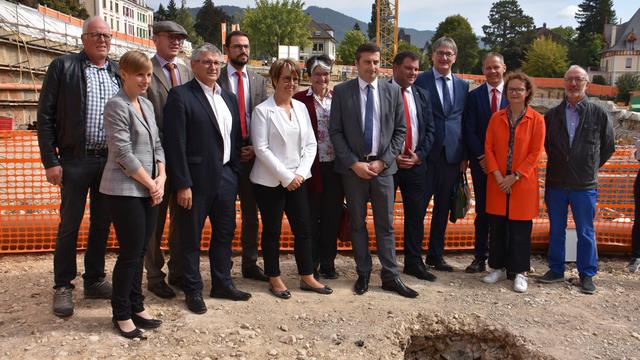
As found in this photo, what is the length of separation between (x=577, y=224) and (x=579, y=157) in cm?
71

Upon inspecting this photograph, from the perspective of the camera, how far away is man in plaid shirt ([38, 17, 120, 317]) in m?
4.10

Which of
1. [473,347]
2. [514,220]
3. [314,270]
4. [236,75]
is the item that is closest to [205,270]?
[314,270]

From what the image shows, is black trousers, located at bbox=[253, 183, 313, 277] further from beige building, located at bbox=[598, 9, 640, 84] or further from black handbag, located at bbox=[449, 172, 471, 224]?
beige building, located at bbox=[598, 9, 640, 84]

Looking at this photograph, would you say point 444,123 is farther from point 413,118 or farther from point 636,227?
point 636,227

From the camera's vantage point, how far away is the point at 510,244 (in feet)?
17.7

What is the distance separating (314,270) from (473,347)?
67.3 inches

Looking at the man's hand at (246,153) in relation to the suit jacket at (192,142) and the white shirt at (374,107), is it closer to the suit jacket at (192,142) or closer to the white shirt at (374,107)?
the suit jacket at (192,142)

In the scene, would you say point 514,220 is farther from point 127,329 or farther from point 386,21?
point 386,21

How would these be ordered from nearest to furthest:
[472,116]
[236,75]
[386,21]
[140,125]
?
[140,125] → [236,75] → [472,116] → [386,21]

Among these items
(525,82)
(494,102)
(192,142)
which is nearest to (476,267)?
(494,102)

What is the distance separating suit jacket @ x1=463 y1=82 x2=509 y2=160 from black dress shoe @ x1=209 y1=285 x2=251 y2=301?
2.84 metres

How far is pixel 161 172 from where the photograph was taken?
388 centimetres

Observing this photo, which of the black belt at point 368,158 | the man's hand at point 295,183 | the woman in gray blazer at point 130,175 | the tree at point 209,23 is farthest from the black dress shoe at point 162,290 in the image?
the tree at point 209,23

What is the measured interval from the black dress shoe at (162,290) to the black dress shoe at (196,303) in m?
0.31
